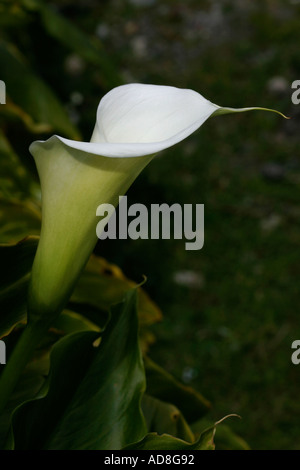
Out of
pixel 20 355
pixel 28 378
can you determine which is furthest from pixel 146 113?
pixel 28 378

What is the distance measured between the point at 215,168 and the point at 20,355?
1.46 metres

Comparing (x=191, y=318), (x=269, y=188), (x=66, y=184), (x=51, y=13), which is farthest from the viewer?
(x=269, y=188)

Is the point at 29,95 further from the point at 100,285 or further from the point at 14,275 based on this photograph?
the point at 14,275

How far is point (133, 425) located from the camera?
0.64m

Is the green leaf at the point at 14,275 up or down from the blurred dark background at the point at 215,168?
down

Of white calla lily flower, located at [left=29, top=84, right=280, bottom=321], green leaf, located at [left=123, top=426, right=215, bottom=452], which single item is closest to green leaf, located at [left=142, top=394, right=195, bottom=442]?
green leaf, located at [left=123, top=426, right=215, bottom=452]

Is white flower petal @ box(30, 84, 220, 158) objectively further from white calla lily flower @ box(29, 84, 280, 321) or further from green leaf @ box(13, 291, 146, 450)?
green leaf @ box(13, 291, 146, 450)

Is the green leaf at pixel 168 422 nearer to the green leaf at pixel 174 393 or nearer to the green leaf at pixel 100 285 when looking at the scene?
the green leaf at pixel 174 393

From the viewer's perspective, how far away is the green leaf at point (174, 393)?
0.83m

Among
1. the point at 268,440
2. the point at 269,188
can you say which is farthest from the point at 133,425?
the point at 269,188

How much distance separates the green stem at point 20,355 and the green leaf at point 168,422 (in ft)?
0.82

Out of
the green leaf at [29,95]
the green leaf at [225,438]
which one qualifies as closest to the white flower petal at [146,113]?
the green leaf at [225,438]

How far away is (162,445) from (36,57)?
1.62 m
